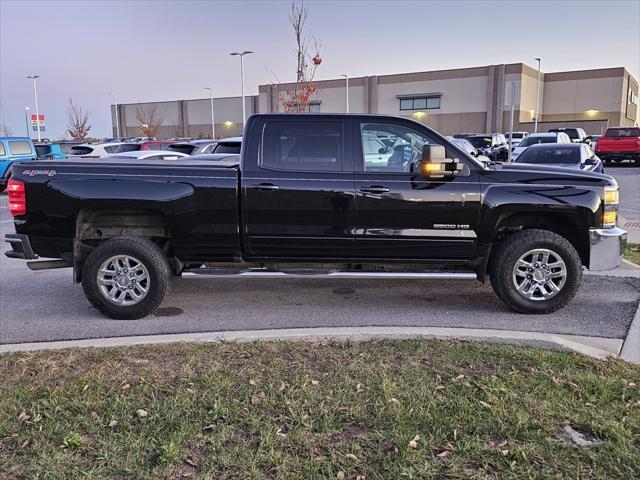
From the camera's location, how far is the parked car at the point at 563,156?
13.7m

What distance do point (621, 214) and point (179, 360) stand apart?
451 inches

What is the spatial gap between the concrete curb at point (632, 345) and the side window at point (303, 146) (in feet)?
9.65

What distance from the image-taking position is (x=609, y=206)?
5609mm

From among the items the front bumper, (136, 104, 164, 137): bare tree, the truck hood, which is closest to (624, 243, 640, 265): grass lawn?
the front bumper

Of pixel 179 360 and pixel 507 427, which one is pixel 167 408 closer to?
pixel 179 360

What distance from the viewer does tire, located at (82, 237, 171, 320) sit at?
18.3 ft

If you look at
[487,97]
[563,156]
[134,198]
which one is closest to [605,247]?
[134,198]

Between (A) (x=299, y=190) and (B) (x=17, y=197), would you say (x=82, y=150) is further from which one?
(A) (x=299, y=190)

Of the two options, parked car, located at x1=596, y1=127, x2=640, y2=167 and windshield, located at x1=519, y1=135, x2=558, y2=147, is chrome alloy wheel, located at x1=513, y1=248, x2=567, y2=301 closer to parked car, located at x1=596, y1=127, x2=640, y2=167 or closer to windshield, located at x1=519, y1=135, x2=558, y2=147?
windshield, located at x1=519, y1=135, x2=558, y2=147

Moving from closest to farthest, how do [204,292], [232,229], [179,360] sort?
1. [179,360]
2. [232,229]
3. [204,292]

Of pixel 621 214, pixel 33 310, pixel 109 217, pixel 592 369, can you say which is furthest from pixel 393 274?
pixel 621 214

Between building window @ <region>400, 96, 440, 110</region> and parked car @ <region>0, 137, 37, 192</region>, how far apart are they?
45549 mm

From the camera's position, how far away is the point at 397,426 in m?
3.33

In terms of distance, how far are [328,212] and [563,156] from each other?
34.2 feet
